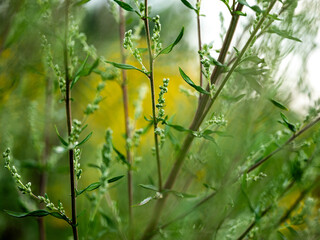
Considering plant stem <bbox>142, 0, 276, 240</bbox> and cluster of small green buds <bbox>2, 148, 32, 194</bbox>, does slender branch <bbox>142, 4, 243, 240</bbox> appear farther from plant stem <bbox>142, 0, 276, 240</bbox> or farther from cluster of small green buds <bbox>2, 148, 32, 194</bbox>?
cluster of small green buds <bbox>2, 148, 32, 194</bbox>

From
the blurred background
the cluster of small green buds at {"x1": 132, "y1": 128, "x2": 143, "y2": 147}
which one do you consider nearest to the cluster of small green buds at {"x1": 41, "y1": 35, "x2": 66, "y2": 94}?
the blurred background

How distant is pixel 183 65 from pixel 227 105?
19.4 inches

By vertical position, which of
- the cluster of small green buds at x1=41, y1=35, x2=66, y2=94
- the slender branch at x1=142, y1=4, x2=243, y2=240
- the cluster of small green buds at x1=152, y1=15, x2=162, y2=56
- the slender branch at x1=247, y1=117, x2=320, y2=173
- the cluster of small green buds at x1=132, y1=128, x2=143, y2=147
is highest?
the cluster of small green buds at x1=41, y1=35, x2=66, y2=94

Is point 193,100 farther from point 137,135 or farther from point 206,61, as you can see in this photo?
point 206,61

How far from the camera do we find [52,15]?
0.35 meters

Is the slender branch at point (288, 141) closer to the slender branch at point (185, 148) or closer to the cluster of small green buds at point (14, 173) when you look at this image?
the slender branch at point (185, 148)

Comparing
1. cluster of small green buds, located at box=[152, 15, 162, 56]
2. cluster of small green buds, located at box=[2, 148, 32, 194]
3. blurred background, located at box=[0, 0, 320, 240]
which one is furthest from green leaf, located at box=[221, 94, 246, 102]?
cluster of small green buds, located at box=[2, 148, 32, 194]

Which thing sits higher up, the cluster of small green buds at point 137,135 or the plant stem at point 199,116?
the cluster of small green buds at point 137,135

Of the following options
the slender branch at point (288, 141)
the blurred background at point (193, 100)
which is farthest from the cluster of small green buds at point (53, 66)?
the slender branch at point (288, 141)

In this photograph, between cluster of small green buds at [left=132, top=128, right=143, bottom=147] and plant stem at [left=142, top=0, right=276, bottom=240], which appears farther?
cluster of small green buds at [left=132, top=128, right=143, bottom=147]

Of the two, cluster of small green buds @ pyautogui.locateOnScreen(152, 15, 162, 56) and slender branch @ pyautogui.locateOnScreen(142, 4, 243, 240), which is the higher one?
cluster of small green buds @ pyautogui.locateOnScreen(152, 15, 162, 56)

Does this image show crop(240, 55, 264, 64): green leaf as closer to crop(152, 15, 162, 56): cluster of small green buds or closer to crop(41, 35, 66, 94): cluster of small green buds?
crop(152, 15, 162, 56): cluster of small green buds

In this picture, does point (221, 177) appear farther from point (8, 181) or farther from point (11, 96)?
point (8, 181)

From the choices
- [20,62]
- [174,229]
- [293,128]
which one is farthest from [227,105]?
[20,62]
